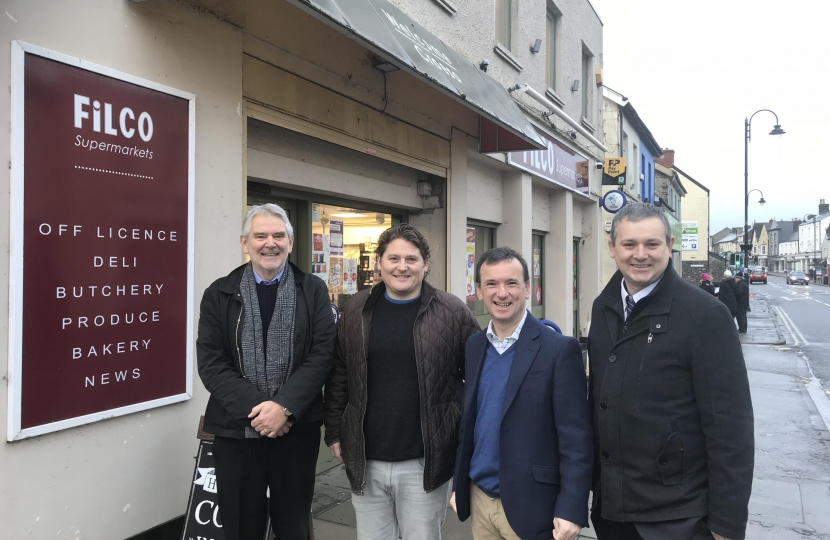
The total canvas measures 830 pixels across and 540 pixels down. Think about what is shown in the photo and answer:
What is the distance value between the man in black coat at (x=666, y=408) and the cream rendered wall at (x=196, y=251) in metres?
2.39

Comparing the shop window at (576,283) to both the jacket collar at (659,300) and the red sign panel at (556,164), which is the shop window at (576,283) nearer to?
the red sign panel at (556,164)

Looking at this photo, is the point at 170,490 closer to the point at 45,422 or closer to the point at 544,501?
the point at 45,422

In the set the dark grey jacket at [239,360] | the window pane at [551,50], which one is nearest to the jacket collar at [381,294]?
the dark grey jacket at [239,360]

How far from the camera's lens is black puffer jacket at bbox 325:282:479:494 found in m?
2.58

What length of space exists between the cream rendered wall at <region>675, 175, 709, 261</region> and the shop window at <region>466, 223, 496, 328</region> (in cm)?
3699

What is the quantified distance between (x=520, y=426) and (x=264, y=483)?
4.05ft

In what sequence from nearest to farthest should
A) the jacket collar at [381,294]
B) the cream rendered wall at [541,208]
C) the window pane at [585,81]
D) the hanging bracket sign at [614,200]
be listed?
the jacket collar at [381,294], the cream rendered wall at [541,208], the hanging bracket sign at [614,200], the window pane at [585,81]

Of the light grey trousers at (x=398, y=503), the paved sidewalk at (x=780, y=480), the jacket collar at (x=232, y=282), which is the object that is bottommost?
the paved sidewalk at (x=780, y=480)

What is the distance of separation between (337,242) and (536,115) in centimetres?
486

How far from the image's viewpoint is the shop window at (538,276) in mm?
10430

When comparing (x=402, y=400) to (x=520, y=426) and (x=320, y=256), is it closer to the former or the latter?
(x=520, y=426)

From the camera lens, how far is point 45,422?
107 inches

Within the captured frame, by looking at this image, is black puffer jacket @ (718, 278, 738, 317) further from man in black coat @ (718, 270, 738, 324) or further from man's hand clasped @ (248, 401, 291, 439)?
man's hand clasped @ (248, 401, 291, 439)

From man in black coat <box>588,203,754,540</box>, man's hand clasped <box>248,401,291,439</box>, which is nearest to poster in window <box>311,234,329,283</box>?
man's hand clasped <box>248,401,291,439</box>
